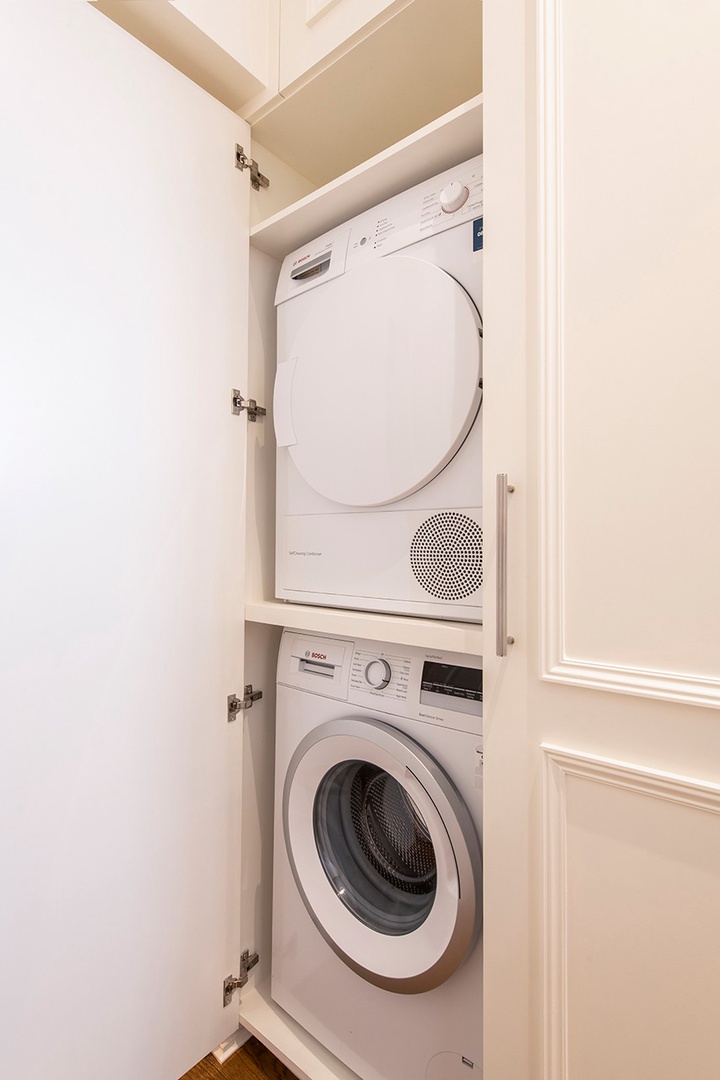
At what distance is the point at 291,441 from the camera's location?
1302mm

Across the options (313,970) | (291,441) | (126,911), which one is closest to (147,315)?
(291,441)

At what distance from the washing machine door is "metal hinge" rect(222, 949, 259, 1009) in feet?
0.91

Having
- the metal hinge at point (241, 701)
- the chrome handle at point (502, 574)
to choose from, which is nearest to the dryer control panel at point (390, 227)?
the chrome handle at point (502, 574)

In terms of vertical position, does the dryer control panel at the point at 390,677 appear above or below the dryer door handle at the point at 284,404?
below

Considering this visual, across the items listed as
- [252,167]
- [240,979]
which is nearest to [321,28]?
[252,167]

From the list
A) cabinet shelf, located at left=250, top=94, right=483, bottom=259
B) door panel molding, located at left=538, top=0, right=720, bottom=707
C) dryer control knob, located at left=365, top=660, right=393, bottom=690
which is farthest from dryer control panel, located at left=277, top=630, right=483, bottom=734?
cabinet shelf, located at left=250, top=94, right=483, bottom=259

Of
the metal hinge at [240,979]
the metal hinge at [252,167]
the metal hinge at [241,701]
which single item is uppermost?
the metal hinge at [252,167]

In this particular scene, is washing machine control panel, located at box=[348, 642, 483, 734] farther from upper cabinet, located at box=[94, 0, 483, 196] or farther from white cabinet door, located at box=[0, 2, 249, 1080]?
upper cabinet, located at box=[94, 0, 483, 196]

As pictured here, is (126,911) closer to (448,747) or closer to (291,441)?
(448,747)

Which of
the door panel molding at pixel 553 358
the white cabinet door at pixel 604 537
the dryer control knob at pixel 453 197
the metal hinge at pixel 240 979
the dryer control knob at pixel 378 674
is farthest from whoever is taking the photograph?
the metal hinge at pixel 240 979

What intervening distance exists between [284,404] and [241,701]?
74 centimetres

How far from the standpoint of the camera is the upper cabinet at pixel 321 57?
3.63ft

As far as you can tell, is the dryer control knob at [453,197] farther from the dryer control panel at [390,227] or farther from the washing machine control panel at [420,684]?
the washing machine control panel at [420,684]

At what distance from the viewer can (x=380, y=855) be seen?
4.17 ft
